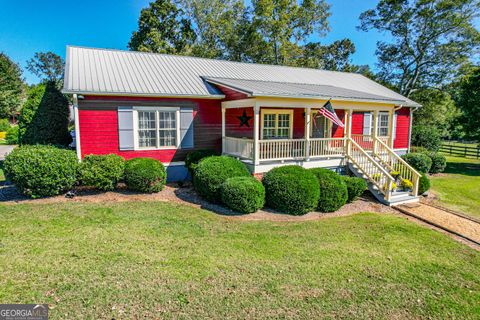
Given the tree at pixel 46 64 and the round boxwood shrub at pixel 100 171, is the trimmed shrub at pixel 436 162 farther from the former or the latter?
the tree at pixel 46 64

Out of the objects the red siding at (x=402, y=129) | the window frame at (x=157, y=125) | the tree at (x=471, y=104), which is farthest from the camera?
the red siding at (x=402, y=129)

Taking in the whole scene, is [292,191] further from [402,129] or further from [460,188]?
[402,129]

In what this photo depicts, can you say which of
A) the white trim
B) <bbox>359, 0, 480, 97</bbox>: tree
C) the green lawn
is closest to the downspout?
the white trim

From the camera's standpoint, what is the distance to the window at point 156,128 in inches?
432

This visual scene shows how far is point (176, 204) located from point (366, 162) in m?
7.42

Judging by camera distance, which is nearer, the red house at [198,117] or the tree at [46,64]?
the red house at [198,117]

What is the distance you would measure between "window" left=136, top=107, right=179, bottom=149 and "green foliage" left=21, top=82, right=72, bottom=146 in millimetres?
3574

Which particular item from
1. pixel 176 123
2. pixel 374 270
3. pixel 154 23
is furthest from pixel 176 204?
pixel 154 23

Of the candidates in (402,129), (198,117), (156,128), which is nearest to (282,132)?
(198,117)

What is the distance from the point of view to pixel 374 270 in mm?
5590

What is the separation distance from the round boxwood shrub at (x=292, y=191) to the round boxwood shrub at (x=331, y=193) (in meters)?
0.26

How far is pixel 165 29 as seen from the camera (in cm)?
3097

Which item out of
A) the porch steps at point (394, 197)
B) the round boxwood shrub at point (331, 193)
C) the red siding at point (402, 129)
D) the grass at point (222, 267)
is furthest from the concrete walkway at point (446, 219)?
the red siding at point (402, 129)

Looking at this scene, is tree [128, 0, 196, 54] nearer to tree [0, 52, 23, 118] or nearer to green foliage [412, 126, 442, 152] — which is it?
tree [0, 52, 23, 118]
